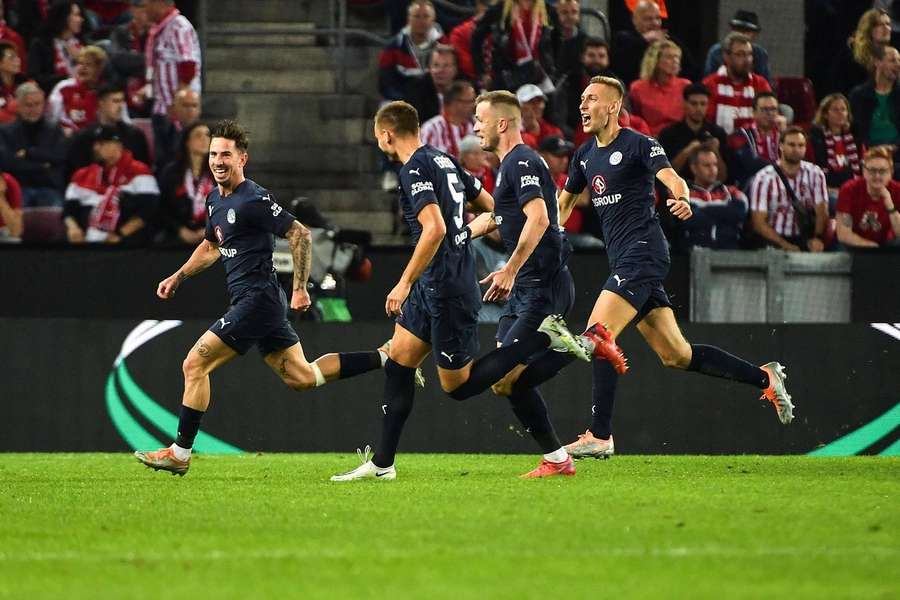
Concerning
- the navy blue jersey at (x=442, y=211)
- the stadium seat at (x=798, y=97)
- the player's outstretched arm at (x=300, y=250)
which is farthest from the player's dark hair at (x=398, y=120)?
the stadium seat at (x=798, y=97)

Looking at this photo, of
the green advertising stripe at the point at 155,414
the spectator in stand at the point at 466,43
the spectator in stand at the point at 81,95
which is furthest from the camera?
the spectator in stand at the point at 466,43

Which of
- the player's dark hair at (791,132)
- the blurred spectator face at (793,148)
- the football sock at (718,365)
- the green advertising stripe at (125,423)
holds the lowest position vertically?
the green advertising stripe at (125,423)

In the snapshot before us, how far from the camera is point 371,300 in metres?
13.7

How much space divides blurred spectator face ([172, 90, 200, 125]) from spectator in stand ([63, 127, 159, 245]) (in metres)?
0.71

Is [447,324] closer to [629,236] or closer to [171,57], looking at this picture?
[629,236]

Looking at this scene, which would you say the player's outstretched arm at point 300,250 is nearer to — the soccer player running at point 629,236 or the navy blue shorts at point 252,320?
the navy blue shorts at point 252,320

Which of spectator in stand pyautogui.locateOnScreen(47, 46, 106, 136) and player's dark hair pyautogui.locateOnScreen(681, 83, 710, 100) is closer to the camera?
player's dark hair pyautogui.locateOnScreen(681, 83, 710, 100)

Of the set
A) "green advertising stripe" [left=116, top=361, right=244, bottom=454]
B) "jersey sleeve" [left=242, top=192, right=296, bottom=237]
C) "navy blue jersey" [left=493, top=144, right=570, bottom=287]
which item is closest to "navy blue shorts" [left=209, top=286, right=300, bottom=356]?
"jersey sleeve" [left=242, top=192, right=296, bottom=237]

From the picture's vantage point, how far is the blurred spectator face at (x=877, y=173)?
45.9 ft

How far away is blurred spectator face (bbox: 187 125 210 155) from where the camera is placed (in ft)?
45.7

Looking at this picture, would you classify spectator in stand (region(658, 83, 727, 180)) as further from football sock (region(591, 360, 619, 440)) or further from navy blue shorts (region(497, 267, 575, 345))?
navy blue shorts (region(497, 267, 575, 345))

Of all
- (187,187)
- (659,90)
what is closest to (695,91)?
(659,90)

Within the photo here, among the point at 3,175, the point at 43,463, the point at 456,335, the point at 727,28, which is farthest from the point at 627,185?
the point at 727,28

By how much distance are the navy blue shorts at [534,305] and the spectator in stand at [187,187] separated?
190 inches
